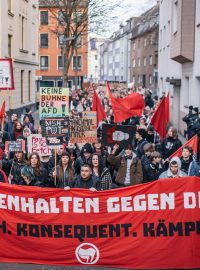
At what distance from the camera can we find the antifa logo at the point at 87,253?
6.84 metres

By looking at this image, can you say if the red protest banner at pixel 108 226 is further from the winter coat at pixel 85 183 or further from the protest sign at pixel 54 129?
the protest sign at pixel 54 129

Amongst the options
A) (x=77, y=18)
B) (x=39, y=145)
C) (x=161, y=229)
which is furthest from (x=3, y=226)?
(x=77, y=18)

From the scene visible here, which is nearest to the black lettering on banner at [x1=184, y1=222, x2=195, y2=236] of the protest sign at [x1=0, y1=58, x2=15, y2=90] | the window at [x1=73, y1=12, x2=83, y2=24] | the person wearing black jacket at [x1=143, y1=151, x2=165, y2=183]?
the person wearing black jacket at [x1=143, y1=151, x2=165, y2=183]

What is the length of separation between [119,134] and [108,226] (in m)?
3.34

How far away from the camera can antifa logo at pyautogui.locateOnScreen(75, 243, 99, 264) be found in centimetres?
684

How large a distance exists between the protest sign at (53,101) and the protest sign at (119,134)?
1500mm

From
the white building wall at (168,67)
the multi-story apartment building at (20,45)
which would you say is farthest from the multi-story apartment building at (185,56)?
the multi-story apartment building at (20,45)

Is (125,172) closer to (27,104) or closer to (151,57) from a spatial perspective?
(27,104)

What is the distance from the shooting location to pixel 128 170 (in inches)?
367

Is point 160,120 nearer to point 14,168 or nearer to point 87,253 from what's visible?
point 14,168

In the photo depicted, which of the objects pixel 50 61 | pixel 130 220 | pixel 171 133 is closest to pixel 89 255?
pixel 130 220

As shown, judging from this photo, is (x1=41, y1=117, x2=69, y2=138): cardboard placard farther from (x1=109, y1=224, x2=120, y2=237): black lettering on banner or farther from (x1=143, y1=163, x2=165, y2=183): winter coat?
(x1=109, y1=224, x2=120, y2=237): black lettering on banner

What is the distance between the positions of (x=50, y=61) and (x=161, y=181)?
6095 centimetres

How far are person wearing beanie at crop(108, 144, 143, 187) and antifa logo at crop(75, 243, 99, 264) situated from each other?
Result: 2384 mm
